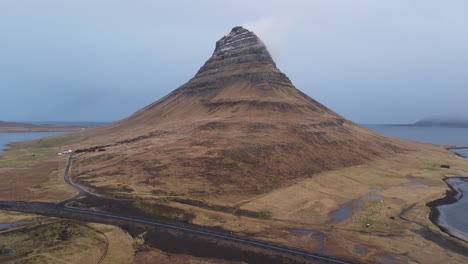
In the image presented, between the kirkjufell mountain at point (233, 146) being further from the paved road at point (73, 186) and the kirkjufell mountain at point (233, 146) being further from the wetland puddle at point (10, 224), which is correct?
the wetland puddle at point (10, 224)

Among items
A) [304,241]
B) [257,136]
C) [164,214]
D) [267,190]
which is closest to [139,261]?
[164,214]

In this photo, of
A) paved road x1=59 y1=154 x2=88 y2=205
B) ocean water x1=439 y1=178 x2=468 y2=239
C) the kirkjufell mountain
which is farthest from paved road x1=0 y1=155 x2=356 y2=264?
ocean water x1=439 y1=178 x2=468 y2=239

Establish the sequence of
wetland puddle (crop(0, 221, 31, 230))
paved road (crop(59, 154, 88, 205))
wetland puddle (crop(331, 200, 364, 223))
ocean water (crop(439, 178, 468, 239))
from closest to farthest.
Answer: wetland puddle (crop(0, 221, 31, 230))
ocean water (crop(439, 178, 468, 239))
wetland puddle (crop(331, 200, 364, 223))
paved road (crop(59, 154, 88, 205))

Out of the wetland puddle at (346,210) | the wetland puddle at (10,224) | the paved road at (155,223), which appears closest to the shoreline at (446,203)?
the wetland puddle at (346,210)

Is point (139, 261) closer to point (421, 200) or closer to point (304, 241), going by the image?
point (304, 241)

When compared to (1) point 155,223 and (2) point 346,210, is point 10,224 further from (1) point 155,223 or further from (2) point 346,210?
(2) point 346,210

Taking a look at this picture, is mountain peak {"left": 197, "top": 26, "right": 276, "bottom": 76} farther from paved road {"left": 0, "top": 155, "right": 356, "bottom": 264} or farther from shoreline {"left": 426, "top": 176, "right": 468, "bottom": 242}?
paved road {"left": 0, "top": 155, "right": 356, "bottom": 264}
